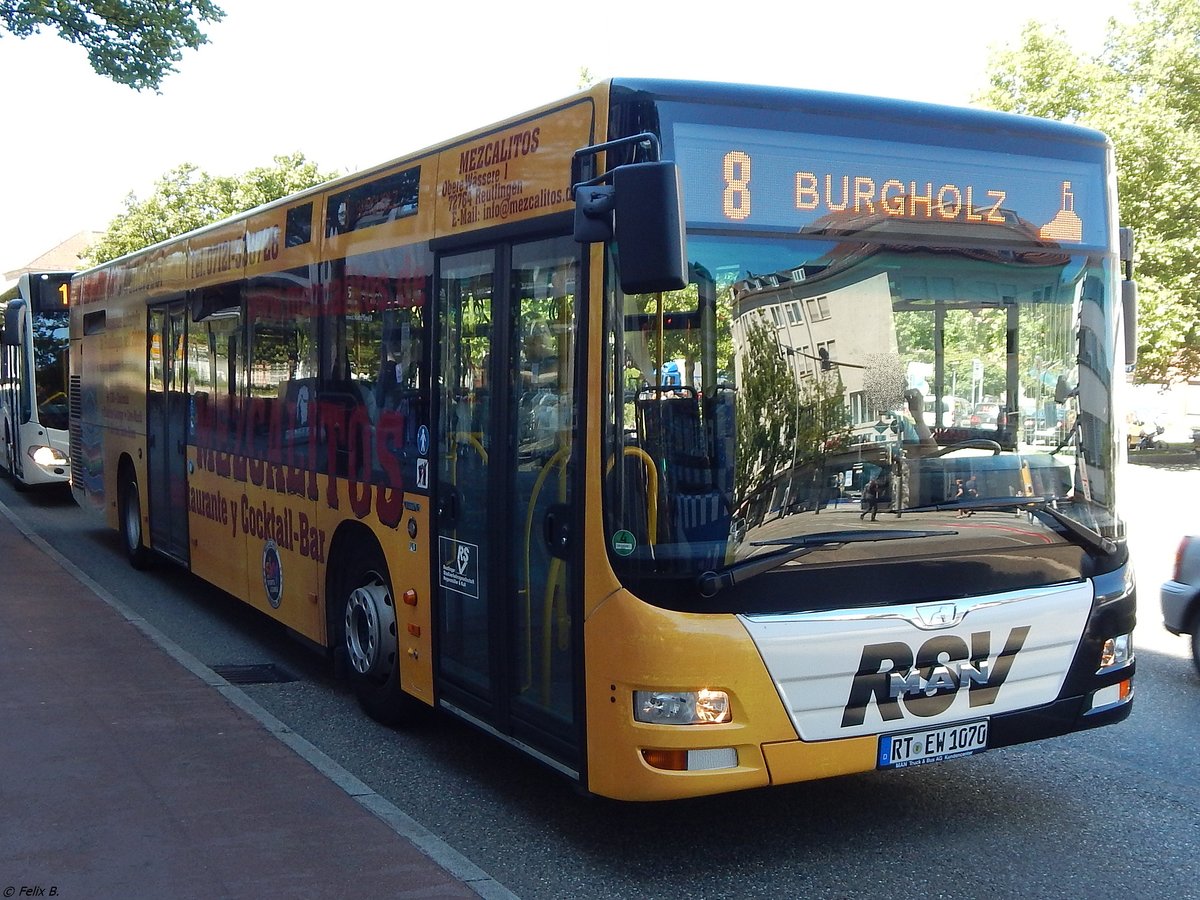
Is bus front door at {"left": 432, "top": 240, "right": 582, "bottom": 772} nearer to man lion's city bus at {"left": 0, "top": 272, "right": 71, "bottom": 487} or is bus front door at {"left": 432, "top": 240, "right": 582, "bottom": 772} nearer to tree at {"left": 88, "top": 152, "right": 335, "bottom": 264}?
man lion's city bus at {"left": 0, "top": 272, "right": 71, "bottom": 487}

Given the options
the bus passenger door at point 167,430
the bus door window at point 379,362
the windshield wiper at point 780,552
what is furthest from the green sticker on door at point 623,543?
the bus passenger door at point 167,430

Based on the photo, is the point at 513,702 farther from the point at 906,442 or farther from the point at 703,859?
the point at 906,442

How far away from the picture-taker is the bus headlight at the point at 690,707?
4.45 meters

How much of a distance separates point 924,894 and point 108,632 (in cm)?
645

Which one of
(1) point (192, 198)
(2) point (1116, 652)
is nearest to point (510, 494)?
(2) point (1116, 652)

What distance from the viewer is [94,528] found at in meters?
16.5

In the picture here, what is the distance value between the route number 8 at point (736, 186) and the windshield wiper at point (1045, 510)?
1.32m

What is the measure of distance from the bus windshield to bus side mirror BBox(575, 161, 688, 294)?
262 mm

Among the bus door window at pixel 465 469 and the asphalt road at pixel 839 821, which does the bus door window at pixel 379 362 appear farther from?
the asphalt road at pixel 839 821

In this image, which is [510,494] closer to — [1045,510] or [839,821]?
[839,821]

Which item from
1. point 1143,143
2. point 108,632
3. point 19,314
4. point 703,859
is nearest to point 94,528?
point 19,314

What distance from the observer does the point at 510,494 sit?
530 centimetres

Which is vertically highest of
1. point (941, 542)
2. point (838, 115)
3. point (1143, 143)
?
point (1143, 143)

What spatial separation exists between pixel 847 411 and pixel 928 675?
108 cm
